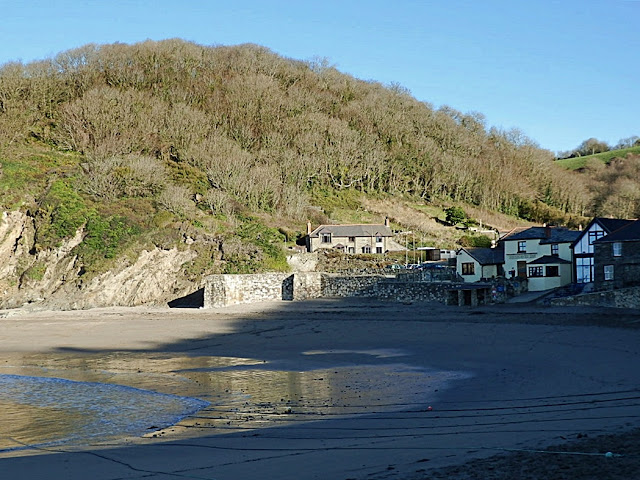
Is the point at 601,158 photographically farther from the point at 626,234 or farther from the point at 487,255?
the point at 626,234

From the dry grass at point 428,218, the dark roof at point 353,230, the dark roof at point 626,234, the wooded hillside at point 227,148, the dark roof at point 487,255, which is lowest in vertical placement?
the dark roof at point 487,255

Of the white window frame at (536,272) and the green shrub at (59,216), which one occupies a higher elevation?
the green shrub at (59,216)

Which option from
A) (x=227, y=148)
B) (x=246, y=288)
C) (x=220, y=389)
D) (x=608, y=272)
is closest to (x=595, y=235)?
(x=608, y=272)

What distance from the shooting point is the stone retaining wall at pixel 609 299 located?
28.3 meters

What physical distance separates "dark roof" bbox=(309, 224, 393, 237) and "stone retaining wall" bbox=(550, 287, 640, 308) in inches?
856

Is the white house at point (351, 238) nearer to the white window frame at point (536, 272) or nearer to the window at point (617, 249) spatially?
the white window frame at point (536, 272)

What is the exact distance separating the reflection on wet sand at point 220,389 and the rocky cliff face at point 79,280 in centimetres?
1748

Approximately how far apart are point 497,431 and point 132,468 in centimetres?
486

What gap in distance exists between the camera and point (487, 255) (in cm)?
4228

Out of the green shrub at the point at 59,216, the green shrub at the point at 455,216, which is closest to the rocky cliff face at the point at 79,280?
the green shrub at the point at 59,216

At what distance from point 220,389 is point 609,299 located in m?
20.7

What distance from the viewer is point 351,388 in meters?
14.6

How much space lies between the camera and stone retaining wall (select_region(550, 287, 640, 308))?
92.9ft

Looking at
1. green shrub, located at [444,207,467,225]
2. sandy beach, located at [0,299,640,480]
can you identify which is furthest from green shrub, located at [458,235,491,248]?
sandy beach, located at [0,299,640,480]
